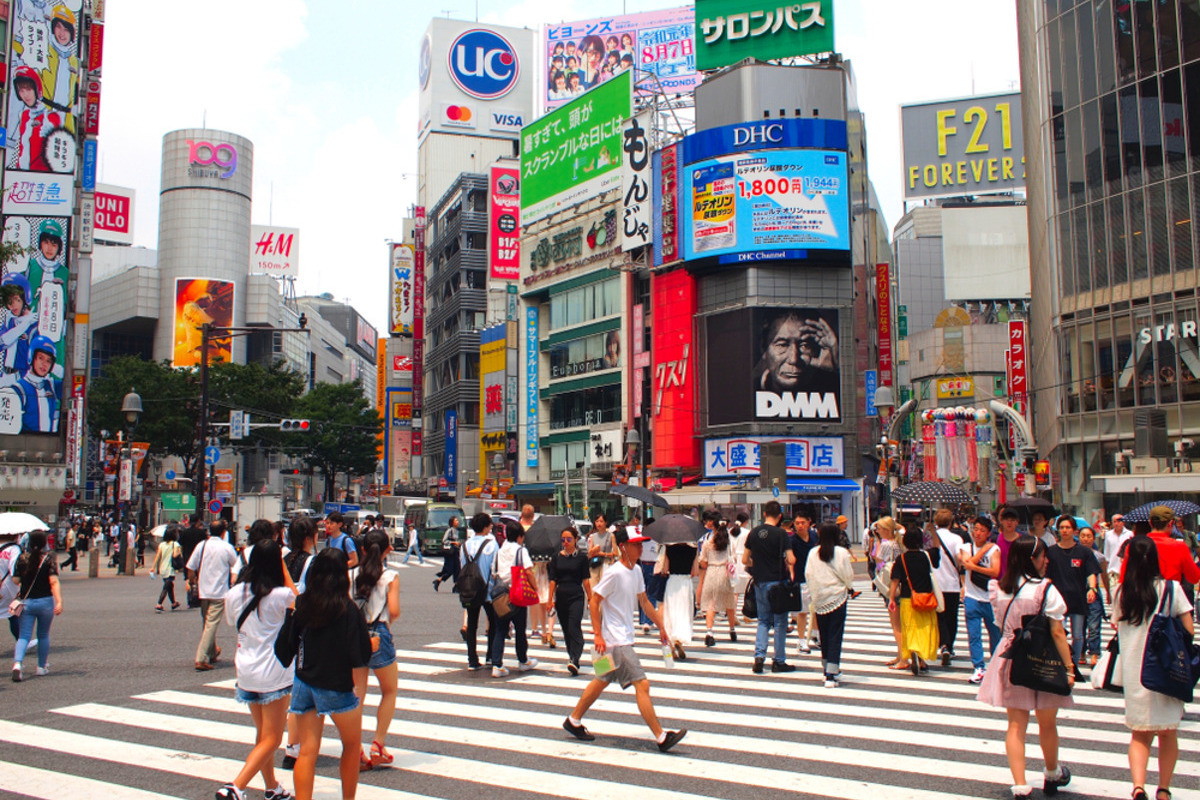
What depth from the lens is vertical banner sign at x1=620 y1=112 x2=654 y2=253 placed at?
179 ft

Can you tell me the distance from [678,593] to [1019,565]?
6.51 m

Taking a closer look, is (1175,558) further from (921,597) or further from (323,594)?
(323,594)

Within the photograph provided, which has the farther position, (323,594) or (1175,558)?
(1175,558)

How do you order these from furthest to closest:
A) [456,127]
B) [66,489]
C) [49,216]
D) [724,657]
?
1. [456,127]
2. [66,489]
3. [49,216]
4. [724,657]

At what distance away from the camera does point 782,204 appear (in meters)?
48.3

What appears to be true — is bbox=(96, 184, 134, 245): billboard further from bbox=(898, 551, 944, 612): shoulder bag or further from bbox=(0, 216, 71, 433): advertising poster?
bbox=(898, 551, 944, 612): shoulder bag

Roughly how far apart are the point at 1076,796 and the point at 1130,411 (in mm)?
31435

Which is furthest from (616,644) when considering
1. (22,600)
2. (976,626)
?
(22,600)

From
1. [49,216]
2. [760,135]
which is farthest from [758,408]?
[49,216]

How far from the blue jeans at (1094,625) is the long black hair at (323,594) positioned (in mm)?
9571

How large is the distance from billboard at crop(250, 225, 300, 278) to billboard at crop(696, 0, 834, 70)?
74571 millimetres

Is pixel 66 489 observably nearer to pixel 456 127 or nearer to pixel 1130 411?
pixel 1130 411

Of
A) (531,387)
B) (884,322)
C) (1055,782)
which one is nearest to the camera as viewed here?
(1055,782)

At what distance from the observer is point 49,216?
141 feet
